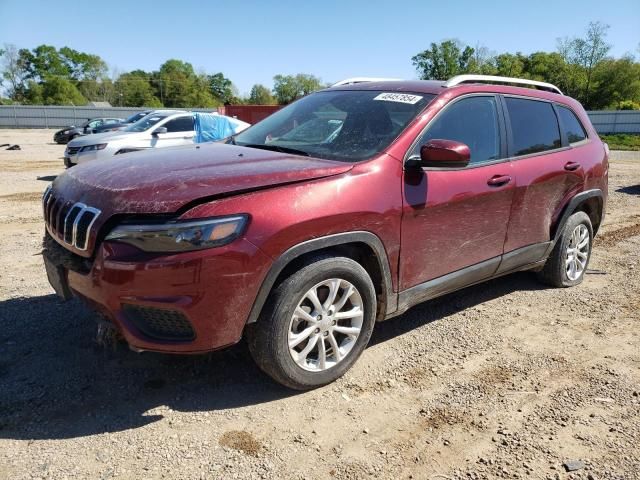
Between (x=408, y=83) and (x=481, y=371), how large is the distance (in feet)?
7.04

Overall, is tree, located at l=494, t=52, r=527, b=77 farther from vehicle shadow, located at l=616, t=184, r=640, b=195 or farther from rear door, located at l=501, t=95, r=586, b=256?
rear door, located at l=501, t=95, r=586, b=256

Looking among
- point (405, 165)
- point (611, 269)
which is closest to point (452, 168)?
point (405, 165)

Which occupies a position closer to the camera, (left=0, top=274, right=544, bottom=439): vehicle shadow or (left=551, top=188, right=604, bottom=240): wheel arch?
(left=0, top=274, right=544, bottom=439): vehicle shadow

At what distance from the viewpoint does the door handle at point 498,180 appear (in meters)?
3.77

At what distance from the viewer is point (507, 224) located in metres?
3.99

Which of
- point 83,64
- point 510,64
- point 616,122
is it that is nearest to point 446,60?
point 510,64

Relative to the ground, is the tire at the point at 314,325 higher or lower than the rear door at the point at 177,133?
lower

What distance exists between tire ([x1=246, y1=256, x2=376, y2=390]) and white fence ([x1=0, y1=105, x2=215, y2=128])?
43.6m

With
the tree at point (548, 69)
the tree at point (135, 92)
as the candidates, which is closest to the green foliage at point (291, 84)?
the tree at point (135, 92)

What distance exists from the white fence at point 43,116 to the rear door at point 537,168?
42.8 m

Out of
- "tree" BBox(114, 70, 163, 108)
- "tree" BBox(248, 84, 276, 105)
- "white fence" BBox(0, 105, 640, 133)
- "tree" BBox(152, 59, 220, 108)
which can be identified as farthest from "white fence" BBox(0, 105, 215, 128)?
"tree" BBox(248, 84, 276, 105)

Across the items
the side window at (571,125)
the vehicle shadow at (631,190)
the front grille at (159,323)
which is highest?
the side window at (571,125)

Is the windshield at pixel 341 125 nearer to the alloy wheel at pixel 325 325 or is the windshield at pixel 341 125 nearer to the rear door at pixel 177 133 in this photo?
the alloy wheel at pixel 325 325

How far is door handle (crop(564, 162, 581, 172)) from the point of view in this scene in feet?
14.8
